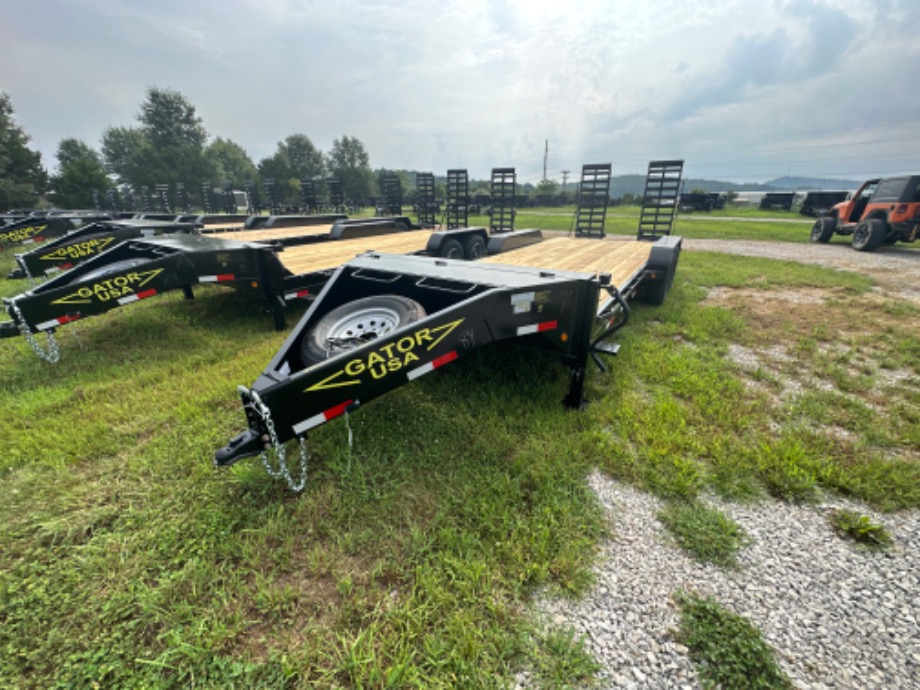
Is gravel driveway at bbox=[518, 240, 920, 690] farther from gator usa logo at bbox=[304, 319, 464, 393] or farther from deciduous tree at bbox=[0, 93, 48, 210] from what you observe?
deciduous tree at bbox=[0, 93, 48, 210]

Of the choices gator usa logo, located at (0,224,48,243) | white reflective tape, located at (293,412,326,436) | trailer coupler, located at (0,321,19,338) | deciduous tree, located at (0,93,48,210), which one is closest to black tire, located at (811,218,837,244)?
white reflective tape, located at (293,412,326,436)

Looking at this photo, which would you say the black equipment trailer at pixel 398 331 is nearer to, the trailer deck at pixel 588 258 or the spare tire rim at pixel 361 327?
the spare tire rim at pixel 361 327

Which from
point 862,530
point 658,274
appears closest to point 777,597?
point 862,530

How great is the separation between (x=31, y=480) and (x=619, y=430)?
3927 mm

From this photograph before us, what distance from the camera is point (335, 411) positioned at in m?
1.97

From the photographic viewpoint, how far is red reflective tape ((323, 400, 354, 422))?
1.95m

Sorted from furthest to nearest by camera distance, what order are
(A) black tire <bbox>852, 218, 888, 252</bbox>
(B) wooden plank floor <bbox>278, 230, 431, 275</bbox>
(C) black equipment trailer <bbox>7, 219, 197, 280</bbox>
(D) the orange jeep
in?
1. (A) black tire <bbox>852, 218, 888, 252</bbox>
2. (D) the orange jeep
3. (C) black equipment trailer <bbox>7, 219, 197, 280</bbox>
4. (B) wooden plank floor <bbox>278, 230, 431, 275</bbox>

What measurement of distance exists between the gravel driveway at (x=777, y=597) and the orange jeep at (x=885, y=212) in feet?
43.5

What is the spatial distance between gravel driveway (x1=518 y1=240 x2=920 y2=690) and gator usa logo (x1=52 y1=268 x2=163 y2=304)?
450 cm

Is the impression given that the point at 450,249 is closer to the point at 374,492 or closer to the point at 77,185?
the point at 374,492

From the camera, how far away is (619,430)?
294cm

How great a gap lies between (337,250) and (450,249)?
2078 mm

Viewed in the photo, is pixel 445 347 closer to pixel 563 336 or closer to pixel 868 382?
pixel 563 336

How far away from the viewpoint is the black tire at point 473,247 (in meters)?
7.90
